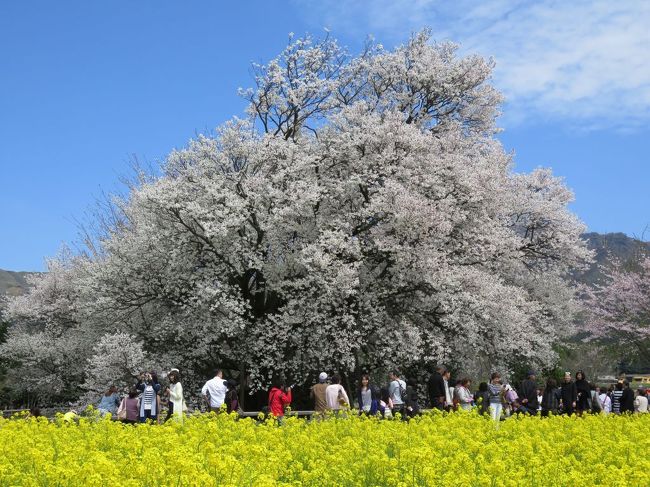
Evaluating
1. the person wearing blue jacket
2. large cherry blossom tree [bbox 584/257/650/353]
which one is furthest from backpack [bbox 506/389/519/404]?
large cherry blossom tree [bbox 584/257/650/353]

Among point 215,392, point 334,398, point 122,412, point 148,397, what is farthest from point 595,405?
point 122,412

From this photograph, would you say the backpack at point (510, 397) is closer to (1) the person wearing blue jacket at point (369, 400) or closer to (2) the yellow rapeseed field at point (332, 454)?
(1) the person wearing blue jacket at point (369, 400)

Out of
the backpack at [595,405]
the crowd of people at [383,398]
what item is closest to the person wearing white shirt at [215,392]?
the crowd of people at [383,398]

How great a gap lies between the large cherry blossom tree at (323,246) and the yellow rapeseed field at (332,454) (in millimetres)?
12989

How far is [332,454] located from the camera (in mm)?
11211

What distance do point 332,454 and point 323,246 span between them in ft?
55.7

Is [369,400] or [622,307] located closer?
[369,400]

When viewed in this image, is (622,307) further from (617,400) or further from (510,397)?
(617,400)

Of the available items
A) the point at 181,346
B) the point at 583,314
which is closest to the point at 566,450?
the point at 181,346

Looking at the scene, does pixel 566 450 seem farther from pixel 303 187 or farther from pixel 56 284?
pixel 56 284

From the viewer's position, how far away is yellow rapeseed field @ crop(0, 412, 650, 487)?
838 centimetres

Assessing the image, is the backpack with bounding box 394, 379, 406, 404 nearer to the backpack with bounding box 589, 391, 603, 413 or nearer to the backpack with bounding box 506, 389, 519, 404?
the backpack with bounding box 506, 389, 519, 404

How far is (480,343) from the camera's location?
31109 millimetres

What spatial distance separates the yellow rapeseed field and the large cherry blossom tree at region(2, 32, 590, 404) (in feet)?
42.6
